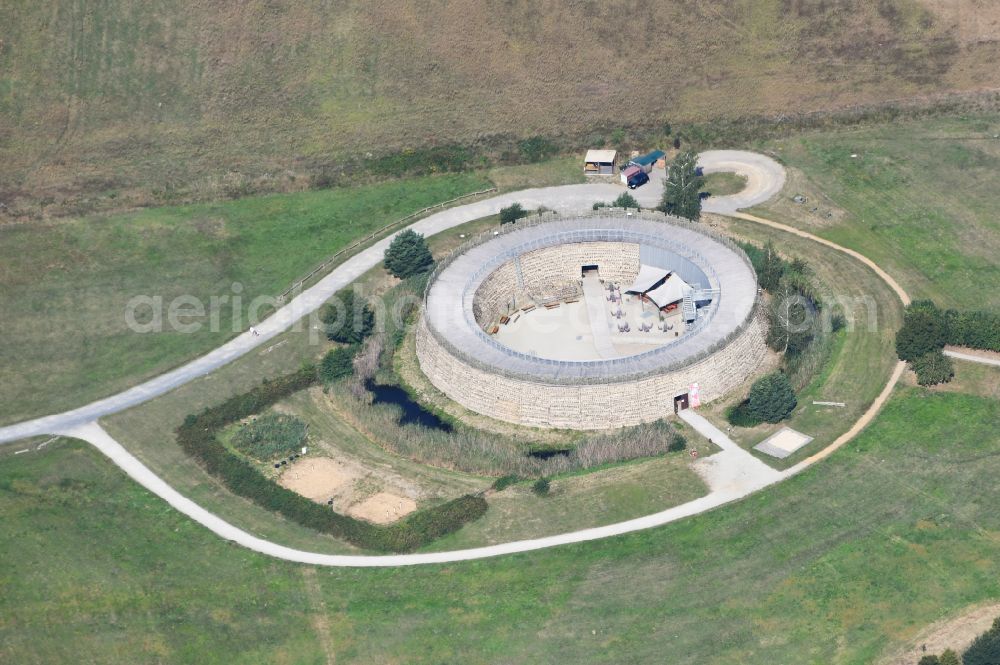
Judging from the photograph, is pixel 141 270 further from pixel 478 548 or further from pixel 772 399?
pixel 772 399

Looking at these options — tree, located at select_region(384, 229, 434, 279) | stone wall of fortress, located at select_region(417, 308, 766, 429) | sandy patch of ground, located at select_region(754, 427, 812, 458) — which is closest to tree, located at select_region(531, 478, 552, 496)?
stone wall of fortress, located at select_region(417, 308, 766, 429)

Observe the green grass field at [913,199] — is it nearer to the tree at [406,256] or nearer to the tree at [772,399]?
the tree at [772,399]

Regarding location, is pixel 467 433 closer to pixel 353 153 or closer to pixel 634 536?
pixel 634 536

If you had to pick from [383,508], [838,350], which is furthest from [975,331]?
[383,508]

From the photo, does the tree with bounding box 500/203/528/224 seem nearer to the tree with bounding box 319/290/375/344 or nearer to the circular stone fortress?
the circular stone fortress

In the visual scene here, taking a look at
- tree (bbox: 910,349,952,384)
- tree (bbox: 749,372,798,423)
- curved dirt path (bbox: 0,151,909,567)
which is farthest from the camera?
tree (bbox: 910,349,952,384)

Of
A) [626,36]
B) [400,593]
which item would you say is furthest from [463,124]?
[400,593]
